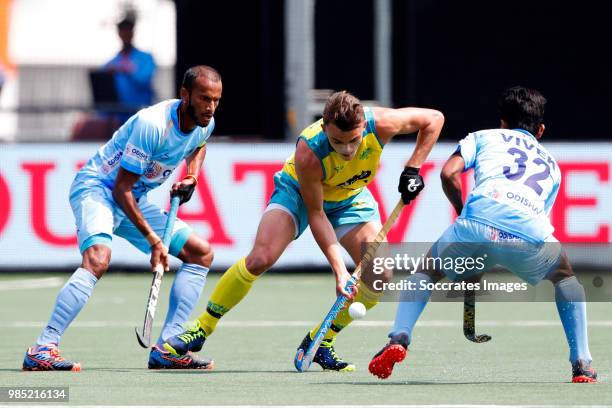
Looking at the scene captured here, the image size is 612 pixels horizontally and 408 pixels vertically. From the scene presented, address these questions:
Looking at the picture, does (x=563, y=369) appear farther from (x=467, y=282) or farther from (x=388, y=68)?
(x=388, y=68)

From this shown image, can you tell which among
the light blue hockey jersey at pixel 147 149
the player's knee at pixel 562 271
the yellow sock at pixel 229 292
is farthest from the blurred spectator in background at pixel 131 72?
the player's knee at pixel 562 271

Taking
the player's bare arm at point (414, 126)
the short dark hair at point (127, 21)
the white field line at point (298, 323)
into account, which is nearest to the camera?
the player's bare arm at point (414, 126)

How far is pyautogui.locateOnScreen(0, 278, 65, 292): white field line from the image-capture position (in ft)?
44.6

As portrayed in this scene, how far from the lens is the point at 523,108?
24.2ft

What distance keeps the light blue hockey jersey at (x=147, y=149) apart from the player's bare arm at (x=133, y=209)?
0.06 m

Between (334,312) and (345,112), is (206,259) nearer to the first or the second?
(334,312)

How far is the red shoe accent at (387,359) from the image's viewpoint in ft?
22.9

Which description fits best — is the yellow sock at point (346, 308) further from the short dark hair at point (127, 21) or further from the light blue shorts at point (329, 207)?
the short dark hair at point (127, 21)

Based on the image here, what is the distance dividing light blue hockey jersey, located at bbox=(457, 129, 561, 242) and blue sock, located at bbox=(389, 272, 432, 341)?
38 cm

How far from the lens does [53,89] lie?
15.9 m

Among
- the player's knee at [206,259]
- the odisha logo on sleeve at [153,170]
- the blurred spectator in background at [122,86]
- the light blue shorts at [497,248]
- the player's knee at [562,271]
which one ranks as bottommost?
the blurred spectator in background at [122,86]

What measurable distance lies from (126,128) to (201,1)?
28.0 ft

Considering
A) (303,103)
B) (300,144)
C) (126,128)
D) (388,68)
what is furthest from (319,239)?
(388,68)

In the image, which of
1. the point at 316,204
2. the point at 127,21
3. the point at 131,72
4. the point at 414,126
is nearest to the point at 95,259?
the point at 316,204
